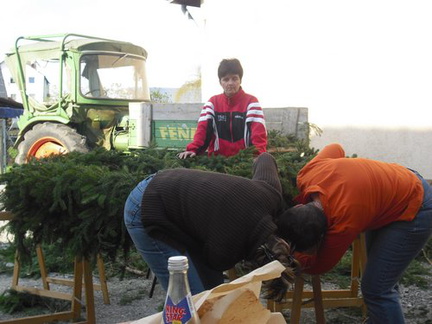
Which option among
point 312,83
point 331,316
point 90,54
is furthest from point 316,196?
point 90,54

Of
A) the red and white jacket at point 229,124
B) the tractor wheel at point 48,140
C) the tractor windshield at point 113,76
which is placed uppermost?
the tractor windshield at point 113,76

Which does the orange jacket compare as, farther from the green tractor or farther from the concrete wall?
the green tractor

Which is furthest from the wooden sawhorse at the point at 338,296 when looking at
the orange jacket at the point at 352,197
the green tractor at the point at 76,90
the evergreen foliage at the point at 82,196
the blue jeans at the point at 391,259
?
Result: the green tractor at the point at 76,90

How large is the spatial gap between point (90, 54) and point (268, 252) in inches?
324

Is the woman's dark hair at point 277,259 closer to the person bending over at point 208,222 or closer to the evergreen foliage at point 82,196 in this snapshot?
the person bending over at point 208,222

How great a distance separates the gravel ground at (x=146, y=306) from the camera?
4582 mm

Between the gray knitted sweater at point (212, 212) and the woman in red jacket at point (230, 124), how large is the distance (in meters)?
2.16

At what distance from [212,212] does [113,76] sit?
27.4 ft

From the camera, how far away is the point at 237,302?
1448 millimetres

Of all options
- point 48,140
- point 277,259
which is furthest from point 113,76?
point 277,259

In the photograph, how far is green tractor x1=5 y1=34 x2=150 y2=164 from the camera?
978 centimetres

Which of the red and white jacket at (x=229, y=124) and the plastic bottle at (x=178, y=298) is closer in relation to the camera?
the plastic bottle at (x=178, y=298)

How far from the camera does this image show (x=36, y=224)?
3.54m

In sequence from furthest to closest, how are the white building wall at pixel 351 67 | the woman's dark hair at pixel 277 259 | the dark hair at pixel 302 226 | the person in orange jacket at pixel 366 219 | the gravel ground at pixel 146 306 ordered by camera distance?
the white building wall at pixel 351 67
the gravel ground at pixel 146 306
the person in orange jacket at pixel 366 219
the dark hair at pixel 302 226
the woman's dark hair at pixel 277 259
